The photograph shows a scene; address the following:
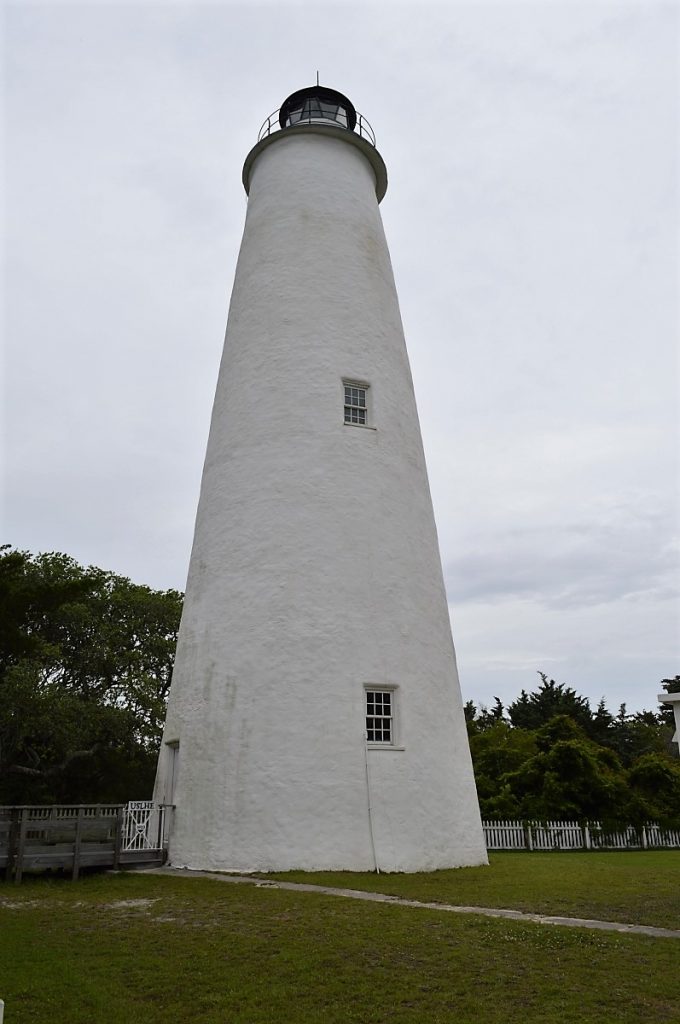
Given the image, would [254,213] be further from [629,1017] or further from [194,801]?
[629,1017]

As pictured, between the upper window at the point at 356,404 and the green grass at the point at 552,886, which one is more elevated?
the upper window at the point at 356,404

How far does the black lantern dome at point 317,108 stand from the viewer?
21.1 m

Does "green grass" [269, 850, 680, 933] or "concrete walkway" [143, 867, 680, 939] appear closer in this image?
"concrete walkway" [143, 867, 680, 939]

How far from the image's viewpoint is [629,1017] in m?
5.76

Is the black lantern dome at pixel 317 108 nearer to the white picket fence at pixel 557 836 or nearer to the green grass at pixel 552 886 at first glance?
the green grass at pixel 552 886

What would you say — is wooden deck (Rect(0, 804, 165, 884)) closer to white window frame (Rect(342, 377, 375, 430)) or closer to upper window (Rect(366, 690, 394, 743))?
upper window (Rect(366, 690, 394, 743))

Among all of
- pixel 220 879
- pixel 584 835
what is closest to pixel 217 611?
pixel 220 879

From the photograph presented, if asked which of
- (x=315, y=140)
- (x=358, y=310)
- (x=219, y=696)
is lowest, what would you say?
(x=219, y=696)

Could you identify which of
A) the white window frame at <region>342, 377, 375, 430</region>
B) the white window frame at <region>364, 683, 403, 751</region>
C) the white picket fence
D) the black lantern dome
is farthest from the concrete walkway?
the black lantern dome

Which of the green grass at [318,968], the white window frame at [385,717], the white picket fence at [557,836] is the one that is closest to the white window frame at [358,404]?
the white window frame at [385,717]

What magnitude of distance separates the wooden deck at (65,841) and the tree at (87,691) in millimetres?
9751

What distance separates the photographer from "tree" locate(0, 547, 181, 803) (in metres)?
23.5

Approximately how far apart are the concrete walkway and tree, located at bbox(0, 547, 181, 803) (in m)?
10.8

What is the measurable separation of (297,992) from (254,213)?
1681 cm
